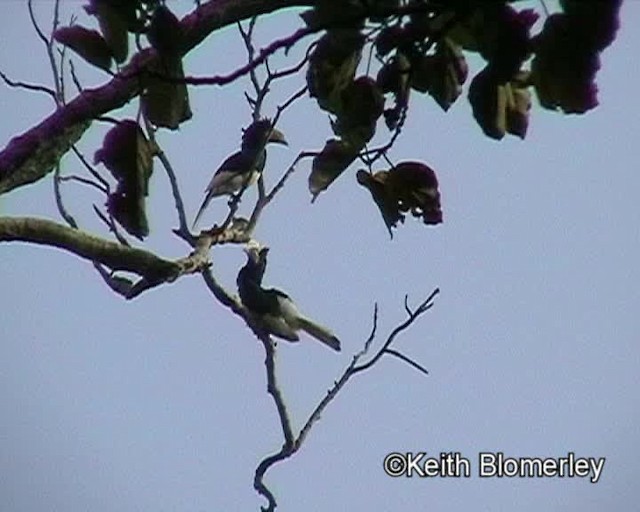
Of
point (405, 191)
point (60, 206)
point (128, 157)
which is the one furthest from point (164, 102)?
point (60, 206)

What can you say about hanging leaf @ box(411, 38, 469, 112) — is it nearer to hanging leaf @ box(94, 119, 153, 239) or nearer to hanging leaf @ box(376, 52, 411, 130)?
hanging leaf @ box(376, 52, 411, 130)

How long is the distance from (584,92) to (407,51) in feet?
0.26

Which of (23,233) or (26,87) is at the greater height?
(26,87)

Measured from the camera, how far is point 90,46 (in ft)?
1.67

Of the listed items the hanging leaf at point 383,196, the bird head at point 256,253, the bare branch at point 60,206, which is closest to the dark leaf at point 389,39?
the hanging leaf at point 383,196

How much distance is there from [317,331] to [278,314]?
24mm

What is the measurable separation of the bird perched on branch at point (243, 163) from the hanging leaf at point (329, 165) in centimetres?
5

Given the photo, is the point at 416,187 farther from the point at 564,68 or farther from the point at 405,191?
the point at 564,68

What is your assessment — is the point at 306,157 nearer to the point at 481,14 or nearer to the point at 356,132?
the point at 356,132

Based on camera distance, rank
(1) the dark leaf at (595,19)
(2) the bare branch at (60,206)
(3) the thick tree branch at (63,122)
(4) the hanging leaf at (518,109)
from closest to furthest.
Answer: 1. (1) the dark leaf at (595,19)
2. (4) the hanging leaf at (518,109)
3. (3) the thick tree branch at (63,122)
4. (2) the bare branch at (60,206)

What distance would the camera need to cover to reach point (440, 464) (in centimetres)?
104

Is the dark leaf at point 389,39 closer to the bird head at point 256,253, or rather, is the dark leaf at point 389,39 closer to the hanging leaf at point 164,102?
the hanging leaf at point 164,102

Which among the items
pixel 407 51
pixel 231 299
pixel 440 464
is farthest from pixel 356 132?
pixel 440 464

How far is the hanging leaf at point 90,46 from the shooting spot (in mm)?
508
